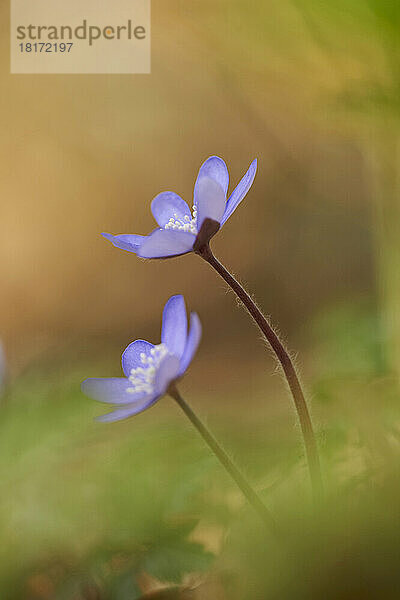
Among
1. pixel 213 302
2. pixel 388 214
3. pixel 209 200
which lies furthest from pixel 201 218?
pixel 213 302

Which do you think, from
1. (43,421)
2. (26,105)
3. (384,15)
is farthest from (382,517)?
(26,105)

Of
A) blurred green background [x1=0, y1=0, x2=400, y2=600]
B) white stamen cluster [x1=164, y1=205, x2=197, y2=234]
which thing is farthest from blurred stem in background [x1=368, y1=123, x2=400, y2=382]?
white stamen cluster [x1=164, y1=205, x2=197, y2=234]

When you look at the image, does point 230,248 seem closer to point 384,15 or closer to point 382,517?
point 384,15

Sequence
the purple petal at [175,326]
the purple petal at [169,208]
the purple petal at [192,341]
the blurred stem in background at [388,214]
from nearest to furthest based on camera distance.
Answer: the purple petal at [192,341] < the purple petal at [175,326] < the purple petal at [169,208] < the blurred stem in background at [388,214]

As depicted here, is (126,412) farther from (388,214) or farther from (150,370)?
(388,214)

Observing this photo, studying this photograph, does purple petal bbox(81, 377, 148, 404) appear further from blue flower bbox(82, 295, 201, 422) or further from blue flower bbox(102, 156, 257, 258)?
blue flower bbox(102, 156, 257, 258)

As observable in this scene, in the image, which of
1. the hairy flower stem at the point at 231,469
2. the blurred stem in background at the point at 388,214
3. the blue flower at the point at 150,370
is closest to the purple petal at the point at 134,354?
the blue flower at the point at 150,370

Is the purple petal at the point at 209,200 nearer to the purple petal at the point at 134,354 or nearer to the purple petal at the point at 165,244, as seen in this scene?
the purple petal at the point at 165,244
